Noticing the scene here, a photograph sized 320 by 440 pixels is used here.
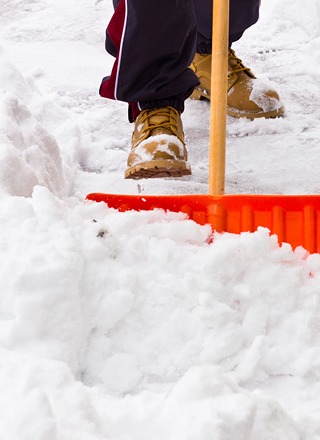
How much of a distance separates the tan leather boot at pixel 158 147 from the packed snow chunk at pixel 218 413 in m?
0.80

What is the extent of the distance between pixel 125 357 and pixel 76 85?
1.81 metres

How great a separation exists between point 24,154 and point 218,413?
2.84 feet

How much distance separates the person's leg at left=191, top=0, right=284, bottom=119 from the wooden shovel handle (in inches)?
27.5

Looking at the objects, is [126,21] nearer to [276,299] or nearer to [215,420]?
[276,299]

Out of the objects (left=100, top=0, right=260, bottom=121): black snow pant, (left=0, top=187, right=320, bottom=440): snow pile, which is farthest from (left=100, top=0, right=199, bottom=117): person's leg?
(left=0, top=187, right=320, bottom=440): snow pile

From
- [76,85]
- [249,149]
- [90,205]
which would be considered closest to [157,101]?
[249,149]

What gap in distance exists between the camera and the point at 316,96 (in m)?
1.96

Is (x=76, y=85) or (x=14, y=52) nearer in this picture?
(x=76, y=85)

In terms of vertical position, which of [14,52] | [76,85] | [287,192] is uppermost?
[14,52]

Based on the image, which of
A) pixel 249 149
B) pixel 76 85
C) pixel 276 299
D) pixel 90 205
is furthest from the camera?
pixel 76 85

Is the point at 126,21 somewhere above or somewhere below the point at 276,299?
above

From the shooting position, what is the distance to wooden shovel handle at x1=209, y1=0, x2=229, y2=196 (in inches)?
41.1

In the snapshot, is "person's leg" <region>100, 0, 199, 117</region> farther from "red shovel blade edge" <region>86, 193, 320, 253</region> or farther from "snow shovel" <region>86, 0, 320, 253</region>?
"red shovel blade edge" <region>86, 193, 320, 253</region>

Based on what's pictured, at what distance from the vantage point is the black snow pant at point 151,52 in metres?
1.24
